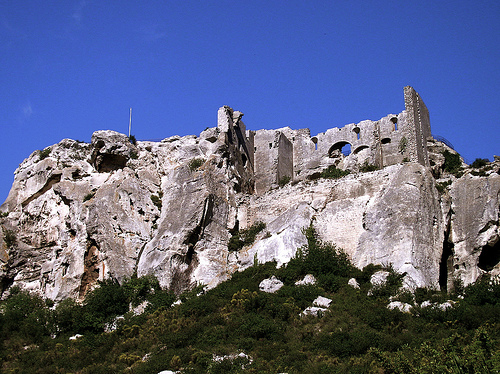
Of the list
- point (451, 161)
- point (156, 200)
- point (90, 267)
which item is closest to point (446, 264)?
point (451, 161)

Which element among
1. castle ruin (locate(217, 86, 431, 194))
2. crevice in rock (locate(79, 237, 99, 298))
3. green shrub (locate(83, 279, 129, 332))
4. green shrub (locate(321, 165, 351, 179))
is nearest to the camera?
green shrub (locate(83, 279, 129, 332))

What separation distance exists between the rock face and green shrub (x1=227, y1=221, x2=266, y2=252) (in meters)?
0.26

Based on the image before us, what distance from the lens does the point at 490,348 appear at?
19.6 meters

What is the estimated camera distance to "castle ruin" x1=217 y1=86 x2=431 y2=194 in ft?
128

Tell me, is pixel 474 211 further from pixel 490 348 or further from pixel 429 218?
pixel 490 348

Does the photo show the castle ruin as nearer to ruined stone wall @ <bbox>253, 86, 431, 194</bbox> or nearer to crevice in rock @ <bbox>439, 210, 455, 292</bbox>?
ruined stone wall @ <bbox>253, 86, 431, 194</bbox>

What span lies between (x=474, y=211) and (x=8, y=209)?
27.9 meters

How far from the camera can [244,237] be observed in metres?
34.8

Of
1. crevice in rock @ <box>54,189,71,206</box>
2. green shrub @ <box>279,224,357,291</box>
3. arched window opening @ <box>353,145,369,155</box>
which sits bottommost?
green shrub @ <box>279,224,357,291</box>

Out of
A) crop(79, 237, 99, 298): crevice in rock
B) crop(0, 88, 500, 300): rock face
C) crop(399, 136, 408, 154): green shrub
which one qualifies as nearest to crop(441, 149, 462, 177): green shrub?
crop(0, 88, 500, 300): rock face

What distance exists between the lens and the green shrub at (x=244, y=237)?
3412 cm

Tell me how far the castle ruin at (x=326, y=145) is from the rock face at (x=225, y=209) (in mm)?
102

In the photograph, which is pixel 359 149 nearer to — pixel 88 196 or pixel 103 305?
pixel 88 196

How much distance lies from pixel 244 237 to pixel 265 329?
1034 centimetres
